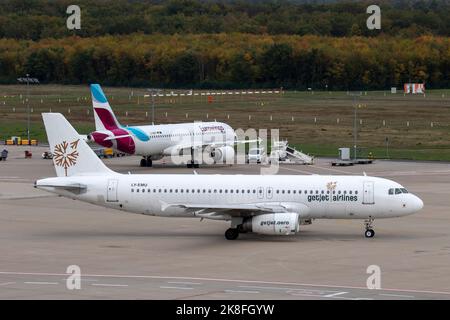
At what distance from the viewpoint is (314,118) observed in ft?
544

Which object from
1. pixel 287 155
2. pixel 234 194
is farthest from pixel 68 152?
pixel 287 155

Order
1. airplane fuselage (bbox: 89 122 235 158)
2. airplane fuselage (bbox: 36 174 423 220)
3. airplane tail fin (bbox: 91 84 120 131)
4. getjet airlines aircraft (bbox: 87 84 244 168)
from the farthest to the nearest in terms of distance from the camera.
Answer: airplane fuselage (bbox: 89 122 235 158)
getjet airlines aircraft (bbox: 87 84 244 168)
airplane tail fin (bbox: 91 84 120 131)
airplane fuselage (bbox: 36 174 423 220)

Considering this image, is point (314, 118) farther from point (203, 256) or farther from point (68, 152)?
point (203, 256)

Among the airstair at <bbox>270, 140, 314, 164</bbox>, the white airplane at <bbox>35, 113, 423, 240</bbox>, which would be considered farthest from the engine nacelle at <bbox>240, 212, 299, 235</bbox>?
the airstair at <bbox>270, 140, 314, 164</bbox>

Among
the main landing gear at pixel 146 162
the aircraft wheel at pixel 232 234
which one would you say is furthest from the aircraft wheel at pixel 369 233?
the main landing gear at pixel 146 162

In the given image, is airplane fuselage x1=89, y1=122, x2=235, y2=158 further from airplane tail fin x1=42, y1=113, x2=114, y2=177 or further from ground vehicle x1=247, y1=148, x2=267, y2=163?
airplane tail fin x1=42, y1=113, x2=114, y2=177

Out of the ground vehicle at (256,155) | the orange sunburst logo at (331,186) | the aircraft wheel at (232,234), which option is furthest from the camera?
the ground vehicle at (256,155)

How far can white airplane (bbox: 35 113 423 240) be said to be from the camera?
67562 millimetres

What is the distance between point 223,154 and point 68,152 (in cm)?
4727

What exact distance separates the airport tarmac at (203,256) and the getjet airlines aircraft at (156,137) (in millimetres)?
25436

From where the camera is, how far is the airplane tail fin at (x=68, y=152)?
70375 mm
